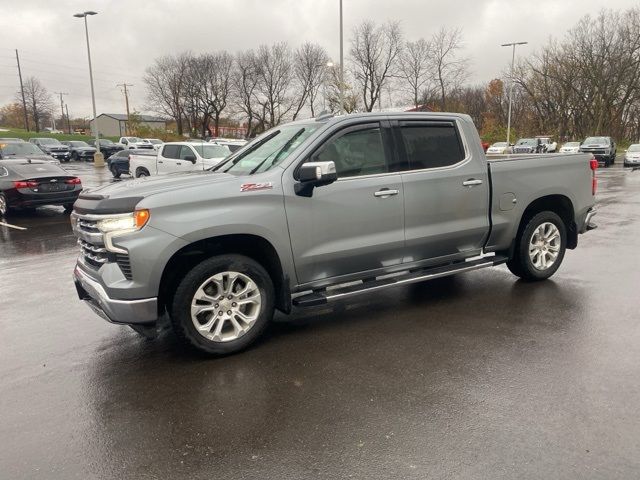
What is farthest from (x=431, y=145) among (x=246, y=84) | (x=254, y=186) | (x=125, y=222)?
(x=246, y=84)

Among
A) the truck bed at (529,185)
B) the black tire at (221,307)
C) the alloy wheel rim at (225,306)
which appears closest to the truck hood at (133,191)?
the black tire at (221,307)

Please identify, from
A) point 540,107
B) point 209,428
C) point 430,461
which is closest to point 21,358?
point 209,428

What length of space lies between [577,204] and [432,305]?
2.39m

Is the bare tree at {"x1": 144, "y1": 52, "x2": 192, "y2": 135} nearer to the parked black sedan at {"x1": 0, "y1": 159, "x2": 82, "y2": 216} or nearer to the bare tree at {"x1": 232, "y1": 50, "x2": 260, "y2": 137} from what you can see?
the bare tree at {"x1": 232, "y1": 50, "x2": 260, "y2": 137}

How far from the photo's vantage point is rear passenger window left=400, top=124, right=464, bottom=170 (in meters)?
5.04

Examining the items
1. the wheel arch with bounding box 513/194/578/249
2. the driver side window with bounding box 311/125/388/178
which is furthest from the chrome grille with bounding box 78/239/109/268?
the wheel arch with bounding box 513/194/578/249

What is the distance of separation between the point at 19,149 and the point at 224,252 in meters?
19.2

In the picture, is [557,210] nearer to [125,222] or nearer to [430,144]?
[430,144]

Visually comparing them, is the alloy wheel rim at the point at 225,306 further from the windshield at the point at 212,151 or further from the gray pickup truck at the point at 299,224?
the windshield at the point at 212,151

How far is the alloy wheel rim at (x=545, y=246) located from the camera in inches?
236

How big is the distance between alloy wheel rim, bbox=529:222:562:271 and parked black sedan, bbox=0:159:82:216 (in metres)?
11.5

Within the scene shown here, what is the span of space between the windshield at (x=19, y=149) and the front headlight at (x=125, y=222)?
18.2 m

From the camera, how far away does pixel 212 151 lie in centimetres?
1766

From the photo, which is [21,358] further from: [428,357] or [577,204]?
[577,204]
